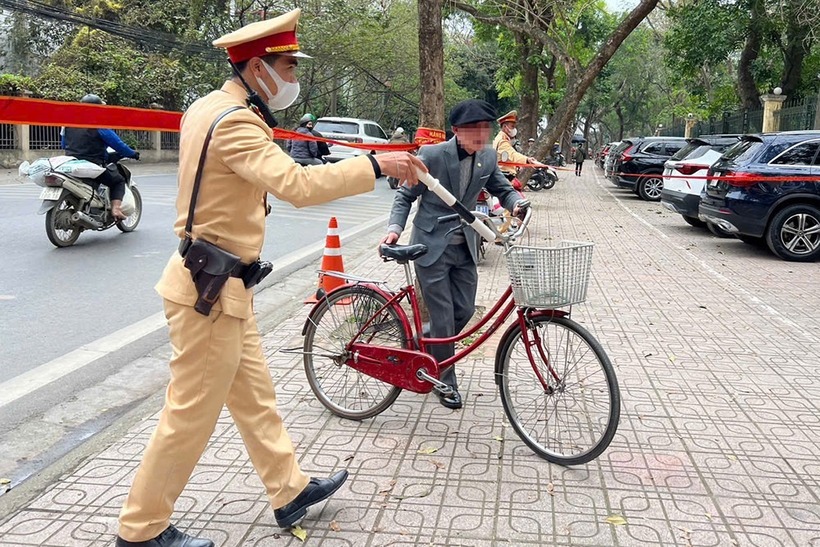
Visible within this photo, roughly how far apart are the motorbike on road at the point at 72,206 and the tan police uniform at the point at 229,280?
22.7 feet

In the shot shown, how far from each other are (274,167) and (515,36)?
71.4 ft

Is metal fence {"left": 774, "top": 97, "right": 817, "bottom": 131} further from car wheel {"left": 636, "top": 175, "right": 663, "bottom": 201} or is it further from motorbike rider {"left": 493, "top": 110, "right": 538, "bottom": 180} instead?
motorbike rider {"left": 493, "top": 110, "right": 538, "bottom": 180}

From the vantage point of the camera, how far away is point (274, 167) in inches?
101

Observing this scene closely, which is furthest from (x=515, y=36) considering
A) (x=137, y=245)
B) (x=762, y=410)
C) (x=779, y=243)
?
(x=762, y=410)

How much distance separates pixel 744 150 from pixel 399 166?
9382mm

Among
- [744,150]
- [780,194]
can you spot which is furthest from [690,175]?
[780,194]

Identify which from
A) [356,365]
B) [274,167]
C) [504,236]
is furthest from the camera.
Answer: [356,365]

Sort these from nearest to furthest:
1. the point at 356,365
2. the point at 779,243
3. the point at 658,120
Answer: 1. the point at 356,365
2. the point at 779,243
3. the point at 658,120

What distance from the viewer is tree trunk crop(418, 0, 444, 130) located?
21.9ft

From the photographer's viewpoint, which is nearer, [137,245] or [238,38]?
[238,38]

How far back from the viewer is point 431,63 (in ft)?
22.0

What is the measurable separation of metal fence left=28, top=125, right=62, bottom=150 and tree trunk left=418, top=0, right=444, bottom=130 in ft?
56.7

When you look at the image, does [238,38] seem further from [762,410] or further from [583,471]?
[762,410]

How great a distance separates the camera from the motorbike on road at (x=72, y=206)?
29.3 ft
